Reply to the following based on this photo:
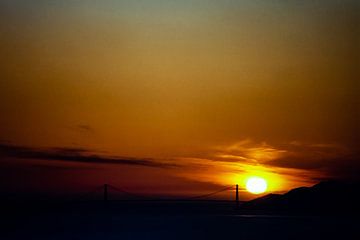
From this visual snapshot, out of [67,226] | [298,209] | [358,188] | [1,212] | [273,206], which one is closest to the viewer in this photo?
[67,226]

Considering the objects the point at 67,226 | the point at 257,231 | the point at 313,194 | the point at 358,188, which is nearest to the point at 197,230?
the point at 257,231

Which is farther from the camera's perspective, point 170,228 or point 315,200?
point 315,200

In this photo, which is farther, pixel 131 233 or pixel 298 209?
pixel 298 209

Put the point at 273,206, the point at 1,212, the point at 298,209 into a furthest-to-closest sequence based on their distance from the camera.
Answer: the point at 273,206 < the point at 298,209 < the point at 1,212

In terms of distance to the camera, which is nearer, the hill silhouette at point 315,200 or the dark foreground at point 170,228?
the dark foreground at point 170,228

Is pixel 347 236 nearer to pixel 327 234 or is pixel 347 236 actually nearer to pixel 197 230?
pixel 327 234

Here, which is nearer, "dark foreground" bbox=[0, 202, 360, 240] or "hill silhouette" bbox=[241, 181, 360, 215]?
"dark foreground" bbox=[0, 202, 360, 240]
